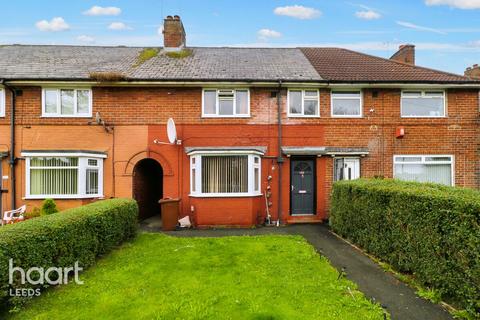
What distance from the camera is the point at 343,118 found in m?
11.8

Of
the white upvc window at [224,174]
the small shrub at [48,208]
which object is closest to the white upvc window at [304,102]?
the white upvc window at [224,174]

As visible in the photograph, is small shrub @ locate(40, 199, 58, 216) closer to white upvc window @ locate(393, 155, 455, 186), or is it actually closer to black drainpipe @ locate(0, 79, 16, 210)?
black drainpipe @ locate(0, 79, 16, 210)

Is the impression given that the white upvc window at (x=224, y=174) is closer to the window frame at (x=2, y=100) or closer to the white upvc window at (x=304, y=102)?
the white upvc window at (x=304, y=102)

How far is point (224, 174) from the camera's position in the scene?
425 inches

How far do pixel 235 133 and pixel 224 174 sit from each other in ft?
5.80

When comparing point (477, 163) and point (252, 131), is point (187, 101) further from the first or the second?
point (477, 163)

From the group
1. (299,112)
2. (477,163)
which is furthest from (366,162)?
(477,163)

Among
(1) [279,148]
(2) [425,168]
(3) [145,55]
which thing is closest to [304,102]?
(1) [279,148]

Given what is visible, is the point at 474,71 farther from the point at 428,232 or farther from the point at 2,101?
the point at 2,101

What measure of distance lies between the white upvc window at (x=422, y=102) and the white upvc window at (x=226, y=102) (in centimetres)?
616

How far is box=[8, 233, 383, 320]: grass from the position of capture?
417 centimetres

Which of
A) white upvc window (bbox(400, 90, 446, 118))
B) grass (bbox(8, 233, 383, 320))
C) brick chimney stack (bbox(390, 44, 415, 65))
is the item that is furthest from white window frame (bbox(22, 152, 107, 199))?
brick chimney stack (bbox(390, 44, 415, 65))

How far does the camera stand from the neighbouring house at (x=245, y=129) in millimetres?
11211

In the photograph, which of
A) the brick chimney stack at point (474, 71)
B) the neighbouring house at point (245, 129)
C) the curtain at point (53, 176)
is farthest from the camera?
the brick chimney stack at point (474, 71)
